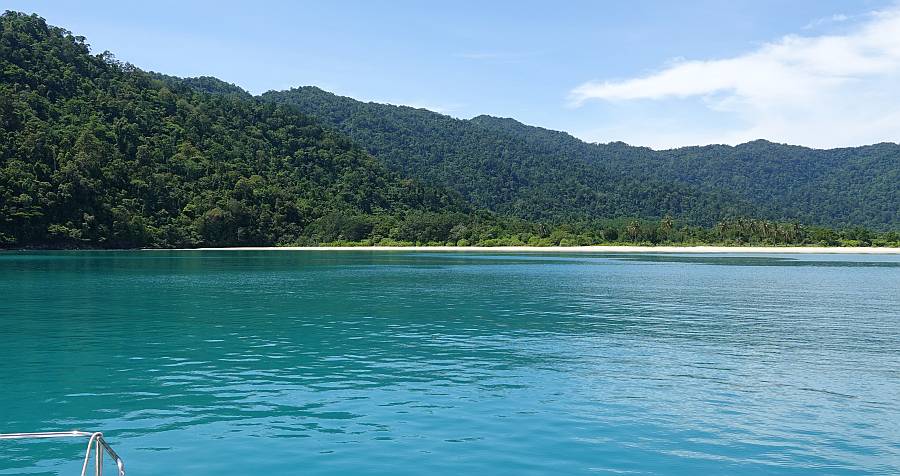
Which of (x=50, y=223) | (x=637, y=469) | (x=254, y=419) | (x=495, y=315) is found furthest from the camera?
(x=50, y=223)

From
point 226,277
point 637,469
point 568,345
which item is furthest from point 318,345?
point 226,277

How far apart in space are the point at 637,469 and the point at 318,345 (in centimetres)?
1871

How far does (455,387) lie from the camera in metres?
22.1

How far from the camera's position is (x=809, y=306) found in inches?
1907

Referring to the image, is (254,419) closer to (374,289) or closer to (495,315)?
(495,315)

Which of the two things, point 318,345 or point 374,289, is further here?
point 374,289

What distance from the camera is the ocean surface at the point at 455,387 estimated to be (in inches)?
607

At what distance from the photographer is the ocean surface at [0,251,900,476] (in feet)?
50.6

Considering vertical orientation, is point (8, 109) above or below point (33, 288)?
above

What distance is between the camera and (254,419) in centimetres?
1814

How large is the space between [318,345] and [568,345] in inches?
415

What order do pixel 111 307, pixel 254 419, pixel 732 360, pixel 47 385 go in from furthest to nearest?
pixel 111 307, pixel 732 360, pixel 47 385, pixel 254 419

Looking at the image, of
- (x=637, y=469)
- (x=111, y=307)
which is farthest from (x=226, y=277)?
(x=637, y=469)

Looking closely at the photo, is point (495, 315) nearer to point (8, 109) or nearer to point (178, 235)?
point (178, 235)
